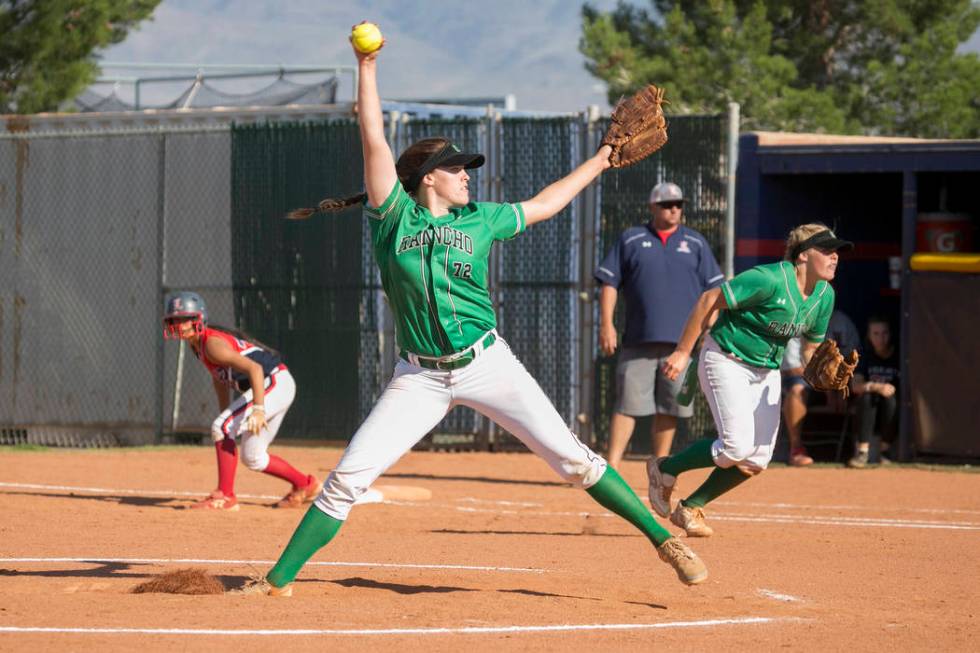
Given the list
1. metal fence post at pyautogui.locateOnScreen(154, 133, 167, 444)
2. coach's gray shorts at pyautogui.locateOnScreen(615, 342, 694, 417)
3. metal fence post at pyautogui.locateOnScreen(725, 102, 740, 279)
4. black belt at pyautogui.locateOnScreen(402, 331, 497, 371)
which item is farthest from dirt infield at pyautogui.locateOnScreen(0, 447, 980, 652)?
metal fence post at pyautogui.locateOnScreen(154, 133, 167, 444)

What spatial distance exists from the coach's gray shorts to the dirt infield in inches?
34.1

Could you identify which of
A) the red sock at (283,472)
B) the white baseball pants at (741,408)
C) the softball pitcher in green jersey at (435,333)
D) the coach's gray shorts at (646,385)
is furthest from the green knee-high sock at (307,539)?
the coach's gray shorts at (646,385)

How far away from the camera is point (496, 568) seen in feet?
26.5

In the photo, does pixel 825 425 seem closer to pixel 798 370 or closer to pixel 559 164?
pixel 798 370

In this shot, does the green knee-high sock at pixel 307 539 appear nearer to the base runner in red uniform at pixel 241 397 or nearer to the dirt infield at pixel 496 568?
the dirt infield at pixel 496 568

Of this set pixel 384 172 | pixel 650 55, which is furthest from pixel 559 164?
pixel 650 55

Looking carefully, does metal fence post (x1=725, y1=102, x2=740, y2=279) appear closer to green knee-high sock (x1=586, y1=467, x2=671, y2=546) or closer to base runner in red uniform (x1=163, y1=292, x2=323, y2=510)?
base runner in red uniform (x1=163, y1=292, x2=323, y2=510)

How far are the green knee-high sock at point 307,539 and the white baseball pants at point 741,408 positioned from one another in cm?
301

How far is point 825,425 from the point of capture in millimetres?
15430

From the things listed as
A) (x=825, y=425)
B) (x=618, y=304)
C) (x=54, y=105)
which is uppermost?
(x=54, y=105)

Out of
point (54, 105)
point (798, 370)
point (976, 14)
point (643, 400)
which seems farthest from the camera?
point (976, 14)

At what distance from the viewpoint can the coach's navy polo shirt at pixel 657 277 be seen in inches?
482

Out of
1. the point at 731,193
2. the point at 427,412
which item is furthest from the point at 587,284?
the point at 427,412

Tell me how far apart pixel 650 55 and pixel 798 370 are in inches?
868
